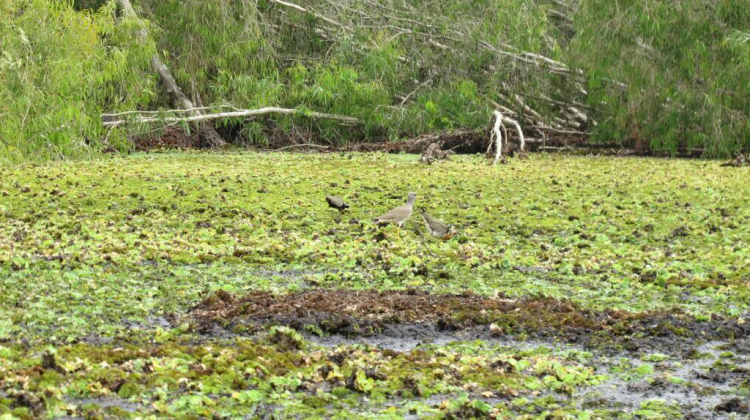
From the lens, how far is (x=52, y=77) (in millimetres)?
12109

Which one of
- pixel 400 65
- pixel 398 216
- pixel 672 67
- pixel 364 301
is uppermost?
pixel 364 301

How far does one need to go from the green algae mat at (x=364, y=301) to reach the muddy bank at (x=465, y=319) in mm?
15

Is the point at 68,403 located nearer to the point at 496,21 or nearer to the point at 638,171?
the point at 638,171

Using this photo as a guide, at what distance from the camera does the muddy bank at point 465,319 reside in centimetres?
484

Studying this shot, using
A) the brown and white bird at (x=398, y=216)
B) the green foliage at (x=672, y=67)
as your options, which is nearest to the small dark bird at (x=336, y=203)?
the brown and white bird at (x=398, y=216)

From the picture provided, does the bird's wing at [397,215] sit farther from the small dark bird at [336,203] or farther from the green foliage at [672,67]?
the green foliage at [672,67]

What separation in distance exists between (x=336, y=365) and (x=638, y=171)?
9.20m

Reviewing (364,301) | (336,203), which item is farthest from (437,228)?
(364,301)

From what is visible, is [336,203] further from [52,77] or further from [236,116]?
[236,116]

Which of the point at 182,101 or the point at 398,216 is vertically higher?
the point at 398,216

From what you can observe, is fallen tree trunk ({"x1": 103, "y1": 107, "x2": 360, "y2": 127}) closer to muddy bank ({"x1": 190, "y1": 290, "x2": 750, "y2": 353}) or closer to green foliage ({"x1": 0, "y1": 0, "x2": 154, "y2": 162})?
green foliage ({"x1": 0, "y1": 0, "x2": 154, "y2": 162})

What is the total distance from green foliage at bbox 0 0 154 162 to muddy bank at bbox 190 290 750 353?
23.3ft

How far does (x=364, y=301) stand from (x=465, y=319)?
1.87 ft

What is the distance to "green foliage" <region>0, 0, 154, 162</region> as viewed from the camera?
1160 centimetres
